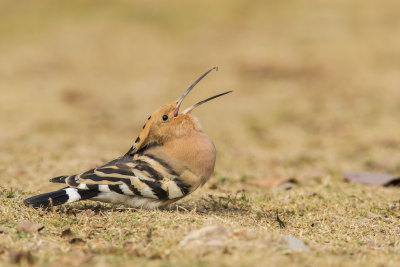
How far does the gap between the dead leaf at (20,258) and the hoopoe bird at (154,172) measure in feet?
2.96

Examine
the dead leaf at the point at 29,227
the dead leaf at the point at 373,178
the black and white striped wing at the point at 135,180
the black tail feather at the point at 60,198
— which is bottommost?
the dead leaf at the point at 29,227

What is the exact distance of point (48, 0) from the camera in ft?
63.3

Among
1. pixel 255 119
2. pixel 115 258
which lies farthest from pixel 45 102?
pixel 115 258

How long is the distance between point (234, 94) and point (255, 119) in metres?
1.90

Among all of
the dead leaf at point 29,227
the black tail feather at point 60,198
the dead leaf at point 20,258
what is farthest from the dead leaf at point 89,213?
the dead leaf at point 20,258

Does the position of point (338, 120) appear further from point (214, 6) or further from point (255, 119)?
point (214, 6)

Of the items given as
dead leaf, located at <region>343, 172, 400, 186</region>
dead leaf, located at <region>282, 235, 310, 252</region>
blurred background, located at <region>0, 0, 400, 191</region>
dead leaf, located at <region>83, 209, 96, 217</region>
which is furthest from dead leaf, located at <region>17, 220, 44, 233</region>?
dead leaf, located at <region>343, 172, 400, 186</region>

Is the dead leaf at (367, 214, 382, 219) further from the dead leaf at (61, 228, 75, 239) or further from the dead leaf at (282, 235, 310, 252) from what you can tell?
the dead leaf at (61, 228, 75, 239)

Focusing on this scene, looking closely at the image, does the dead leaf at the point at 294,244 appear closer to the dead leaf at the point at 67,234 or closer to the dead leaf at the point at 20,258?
the dead leaf at the point at 67,234

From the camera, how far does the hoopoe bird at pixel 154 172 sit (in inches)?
160

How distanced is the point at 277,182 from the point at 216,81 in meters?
7.29

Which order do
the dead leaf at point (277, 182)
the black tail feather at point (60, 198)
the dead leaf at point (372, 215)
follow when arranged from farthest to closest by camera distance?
the dead leaf at point (277, 182)
the dead leaf at point (372, 215)
the black tail feather at point (60, 198)

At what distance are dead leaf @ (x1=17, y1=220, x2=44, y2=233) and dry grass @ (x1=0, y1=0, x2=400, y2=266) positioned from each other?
0.24 feet

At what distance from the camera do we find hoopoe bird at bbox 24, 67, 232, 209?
4074 mm
